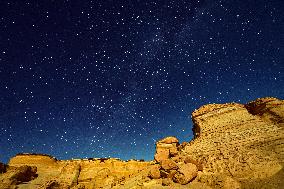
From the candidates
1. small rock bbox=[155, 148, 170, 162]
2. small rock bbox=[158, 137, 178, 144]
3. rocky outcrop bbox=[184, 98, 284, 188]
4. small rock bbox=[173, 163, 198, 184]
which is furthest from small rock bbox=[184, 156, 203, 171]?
small rock bbox=[158, 137, 178, 144]

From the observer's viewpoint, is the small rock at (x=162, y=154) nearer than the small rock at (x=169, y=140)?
Yes

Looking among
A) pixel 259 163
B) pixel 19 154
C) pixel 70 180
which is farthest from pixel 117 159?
pixel 259 163

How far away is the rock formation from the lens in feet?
75.8

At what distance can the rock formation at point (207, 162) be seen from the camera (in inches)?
909

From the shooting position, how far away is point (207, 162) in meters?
26.5

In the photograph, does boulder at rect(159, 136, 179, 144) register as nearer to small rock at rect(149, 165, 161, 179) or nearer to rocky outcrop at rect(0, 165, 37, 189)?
small rock at rect(149, 165, 161, 179)

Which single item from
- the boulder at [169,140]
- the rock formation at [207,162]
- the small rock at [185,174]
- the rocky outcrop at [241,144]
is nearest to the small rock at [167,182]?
the rock formation at [207,162]

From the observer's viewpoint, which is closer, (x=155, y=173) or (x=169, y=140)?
(x=155, y=173)

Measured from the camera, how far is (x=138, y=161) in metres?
38.0

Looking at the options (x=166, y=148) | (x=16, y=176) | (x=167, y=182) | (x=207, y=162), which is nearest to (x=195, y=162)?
(x=207, y=162)

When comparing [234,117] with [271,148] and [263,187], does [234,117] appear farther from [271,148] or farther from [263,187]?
[263,187]

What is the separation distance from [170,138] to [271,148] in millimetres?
14385

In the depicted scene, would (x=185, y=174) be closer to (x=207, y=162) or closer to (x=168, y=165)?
(x=168, y=165)

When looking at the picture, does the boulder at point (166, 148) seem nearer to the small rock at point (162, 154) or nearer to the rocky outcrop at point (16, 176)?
the small rock at point (162, 154)
